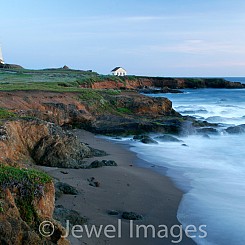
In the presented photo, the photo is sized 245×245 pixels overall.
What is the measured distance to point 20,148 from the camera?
1171 centimetres

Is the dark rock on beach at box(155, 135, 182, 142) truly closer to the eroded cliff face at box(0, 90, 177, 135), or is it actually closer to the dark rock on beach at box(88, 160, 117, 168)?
the eroded cliff face at box(0, 90, 177, 135)

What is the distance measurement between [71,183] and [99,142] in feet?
28.2

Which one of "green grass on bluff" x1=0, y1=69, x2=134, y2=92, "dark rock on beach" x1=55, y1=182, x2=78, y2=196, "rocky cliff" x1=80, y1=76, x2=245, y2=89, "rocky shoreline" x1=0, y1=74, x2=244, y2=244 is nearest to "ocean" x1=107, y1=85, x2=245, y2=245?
"rocky shoreline" x1=0, y1=74, x2=244, y2=244

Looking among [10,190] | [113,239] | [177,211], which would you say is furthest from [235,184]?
[10,190]

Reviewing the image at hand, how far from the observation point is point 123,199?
9.66 meters

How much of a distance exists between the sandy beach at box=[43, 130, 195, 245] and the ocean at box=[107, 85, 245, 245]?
439 mm

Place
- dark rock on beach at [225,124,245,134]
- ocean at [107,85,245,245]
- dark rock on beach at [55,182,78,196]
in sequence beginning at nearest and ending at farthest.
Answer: ocean at [107,85,245,245], dark rock on beach at [55,182,78,196], dark rock on beach at [225,124,245,134]

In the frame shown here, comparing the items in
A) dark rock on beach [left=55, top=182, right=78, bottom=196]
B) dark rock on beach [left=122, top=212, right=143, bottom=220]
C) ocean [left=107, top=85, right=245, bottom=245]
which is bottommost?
ocean [left=107, top=85, right=245, bottom=245]

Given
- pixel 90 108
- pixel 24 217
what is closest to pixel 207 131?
pixel 90 108

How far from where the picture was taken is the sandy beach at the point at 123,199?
7542mm

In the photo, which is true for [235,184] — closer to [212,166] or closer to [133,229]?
[212,166]

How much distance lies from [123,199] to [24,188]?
14.1 feet

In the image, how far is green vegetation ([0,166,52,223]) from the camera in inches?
225

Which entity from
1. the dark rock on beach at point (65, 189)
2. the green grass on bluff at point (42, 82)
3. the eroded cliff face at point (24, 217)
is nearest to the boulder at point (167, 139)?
the green grass on bluff at point (42, 82)
